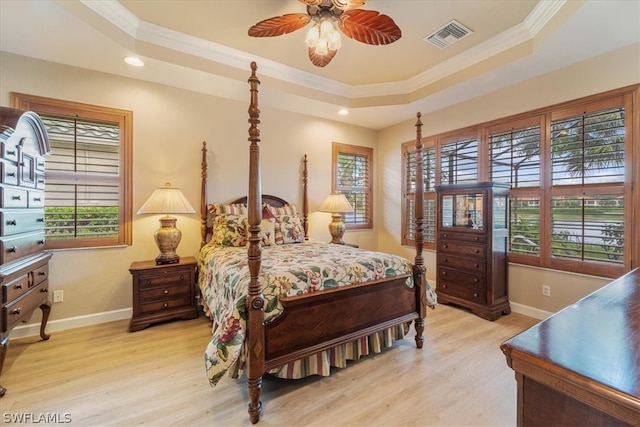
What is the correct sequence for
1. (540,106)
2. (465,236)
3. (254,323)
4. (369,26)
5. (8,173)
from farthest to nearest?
(465,236) → (540,106) → (369,26) → (8,173) → (254,323)

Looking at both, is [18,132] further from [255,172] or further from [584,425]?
[584,425]

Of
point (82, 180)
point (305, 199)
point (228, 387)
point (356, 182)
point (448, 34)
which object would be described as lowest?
point (228, 387)

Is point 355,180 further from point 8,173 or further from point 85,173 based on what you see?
point 8,173

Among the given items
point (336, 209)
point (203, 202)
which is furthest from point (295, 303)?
point (336, 209)

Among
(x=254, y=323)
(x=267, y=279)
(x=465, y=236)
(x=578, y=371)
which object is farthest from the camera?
(x=465, y=236)

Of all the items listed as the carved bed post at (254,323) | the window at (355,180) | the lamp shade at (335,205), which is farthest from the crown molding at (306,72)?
the carved bed post at (254,323)

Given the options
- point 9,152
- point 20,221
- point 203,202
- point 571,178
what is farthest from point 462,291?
point 9,152

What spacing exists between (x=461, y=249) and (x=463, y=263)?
173mm

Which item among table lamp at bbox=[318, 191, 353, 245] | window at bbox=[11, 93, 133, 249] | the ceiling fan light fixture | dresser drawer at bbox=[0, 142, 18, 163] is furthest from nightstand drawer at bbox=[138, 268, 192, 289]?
the ceiling fan light fixture

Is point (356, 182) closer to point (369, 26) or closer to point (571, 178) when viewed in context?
point (571, 178)

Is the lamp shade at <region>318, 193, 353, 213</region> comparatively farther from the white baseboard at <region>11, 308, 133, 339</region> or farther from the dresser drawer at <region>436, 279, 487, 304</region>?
the white baseboard at <region>11, 308, 133, 339</region>

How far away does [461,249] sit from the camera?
3504 mm

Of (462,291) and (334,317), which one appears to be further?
(462,291)

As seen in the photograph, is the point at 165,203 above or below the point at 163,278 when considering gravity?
above
